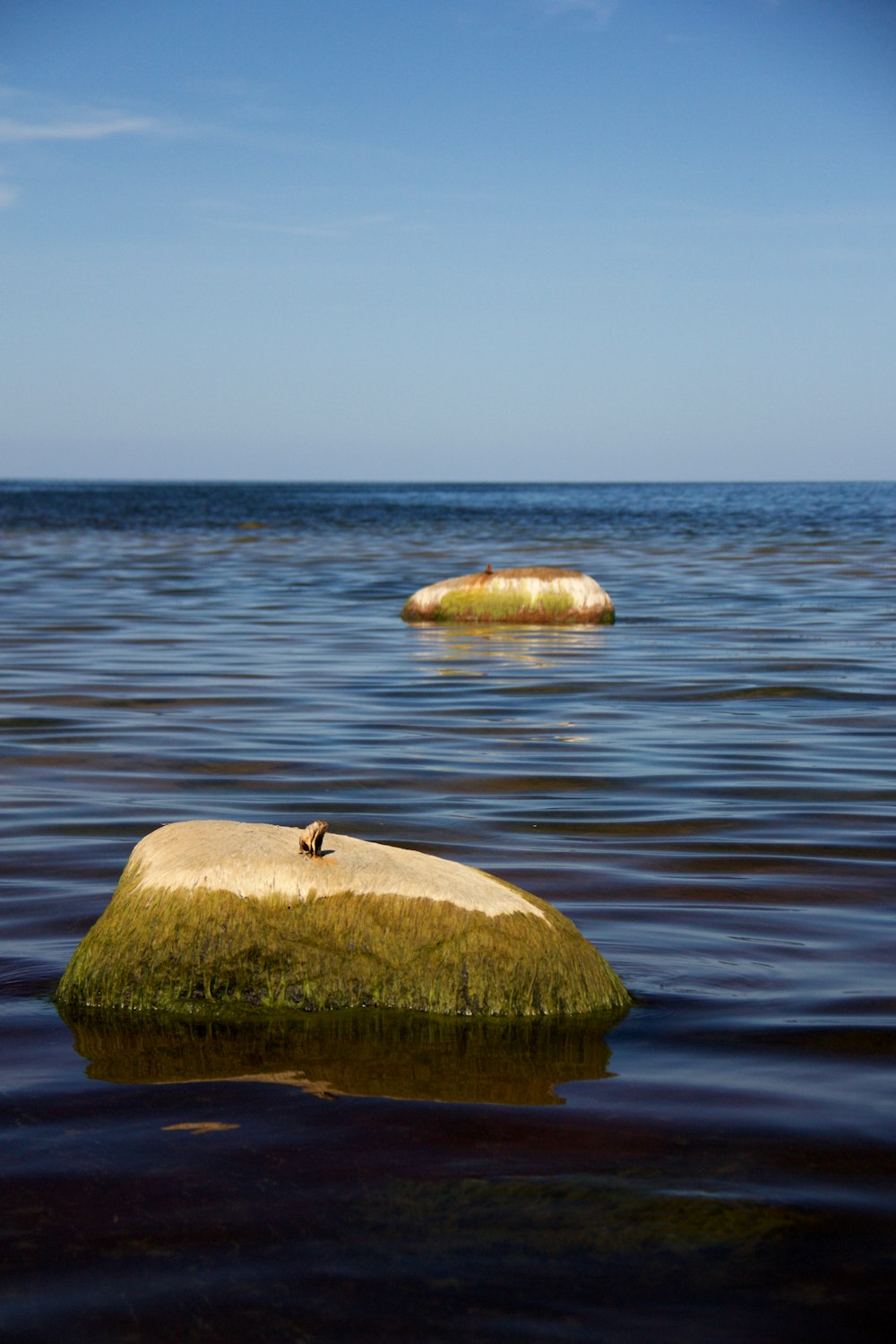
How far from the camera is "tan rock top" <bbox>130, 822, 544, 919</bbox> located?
11.6 ft

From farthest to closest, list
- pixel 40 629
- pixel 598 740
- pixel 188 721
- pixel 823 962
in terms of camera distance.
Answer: pixel 40 629 → pixel 188 721 → pixel 598 740 → pixel 823 962

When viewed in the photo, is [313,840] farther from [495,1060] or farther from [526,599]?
[526,599]

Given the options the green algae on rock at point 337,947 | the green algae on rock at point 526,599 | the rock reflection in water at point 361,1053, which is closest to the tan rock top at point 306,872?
the green algae on rock at point 337,947

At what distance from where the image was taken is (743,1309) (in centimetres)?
219

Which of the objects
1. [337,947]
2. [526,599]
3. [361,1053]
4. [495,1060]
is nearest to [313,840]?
[337,947]

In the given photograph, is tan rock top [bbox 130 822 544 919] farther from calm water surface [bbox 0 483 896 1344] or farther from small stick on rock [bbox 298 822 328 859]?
calm water surface [bbox 0 483 896 1344]

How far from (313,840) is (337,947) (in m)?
0.26

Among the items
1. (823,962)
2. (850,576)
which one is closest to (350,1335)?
(823,962)

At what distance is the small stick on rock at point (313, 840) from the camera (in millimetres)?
3508

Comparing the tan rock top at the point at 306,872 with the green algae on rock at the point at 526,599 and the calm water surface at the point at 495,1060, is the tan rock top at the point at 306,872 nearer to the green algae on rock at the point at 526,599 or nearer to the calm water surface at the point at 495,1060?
the calm water surface at the point at 495,1060

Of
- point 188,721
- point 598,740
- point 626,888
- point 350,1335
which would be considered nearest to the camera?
point 350,1335

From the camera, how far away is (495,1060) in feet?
10.7

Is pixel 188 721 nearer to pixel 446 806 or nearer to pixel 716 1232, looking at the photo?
pixel 446 806

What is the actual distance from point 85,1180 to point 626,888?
8.25 ft
